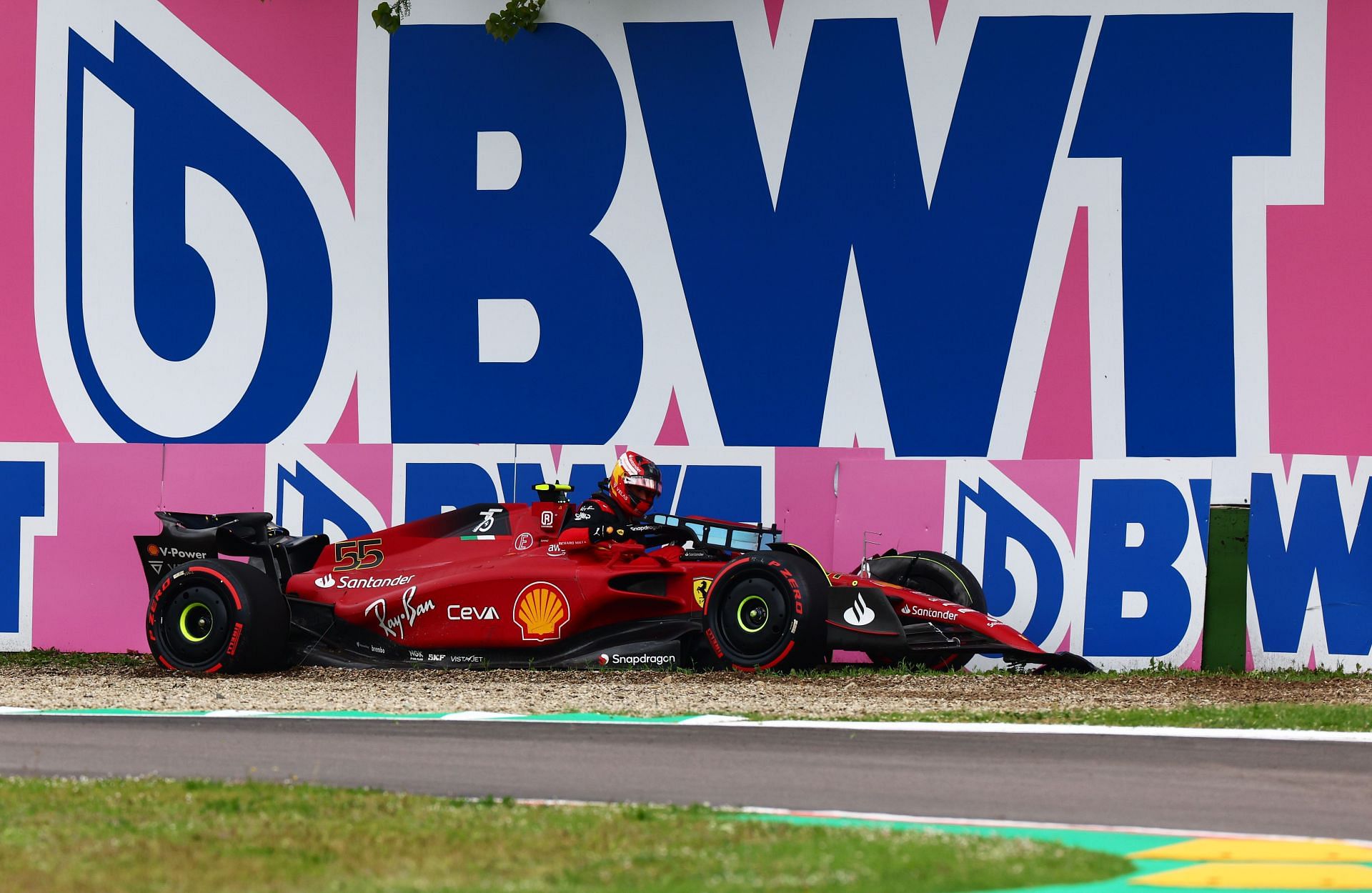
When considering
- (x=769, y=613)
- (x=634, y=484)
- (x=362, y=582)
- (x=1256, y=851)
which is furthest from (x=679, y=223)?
(x=1256, y=851)

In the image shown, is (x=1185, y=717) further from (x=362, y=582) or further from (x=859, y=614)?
(x=362, y=582)

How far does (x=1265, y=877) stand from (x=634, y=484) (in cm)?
800

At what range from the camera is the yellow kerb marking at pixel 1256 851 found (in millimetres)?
5809

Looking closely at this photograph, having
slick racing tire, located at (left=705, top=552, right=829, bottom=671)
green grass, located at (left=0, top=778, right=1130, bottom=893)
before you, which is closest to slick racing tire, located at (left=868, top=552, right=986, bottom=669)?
slick racing tire, located at (left=705, top=552, right=829, bottom=671)

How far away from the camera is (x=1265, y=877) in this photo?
218 inches

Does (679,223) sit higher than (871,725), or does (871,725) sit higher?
(679,223)

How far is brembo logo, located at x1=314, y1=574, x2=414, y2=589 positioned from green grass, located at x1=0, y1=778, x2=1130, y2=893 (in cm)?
619

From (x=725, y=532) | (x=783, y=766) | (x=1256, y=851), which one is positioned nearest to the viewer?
(x=1256, y=851)

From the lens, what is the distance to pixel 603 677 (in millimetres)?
11992

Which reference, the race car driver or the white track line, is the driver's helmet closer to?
the race car driver

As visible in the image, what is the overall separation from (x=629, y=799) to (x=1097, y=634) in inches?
300

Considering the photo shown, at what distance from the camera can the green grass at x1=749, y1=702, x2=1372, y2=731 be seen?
929 cm

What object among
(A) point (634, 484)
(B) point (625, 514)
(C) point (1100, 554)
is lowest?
(C) point (1100, 554)

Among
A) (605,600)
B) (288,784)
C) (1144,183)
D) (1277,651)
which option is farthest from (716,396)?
(288,784)
